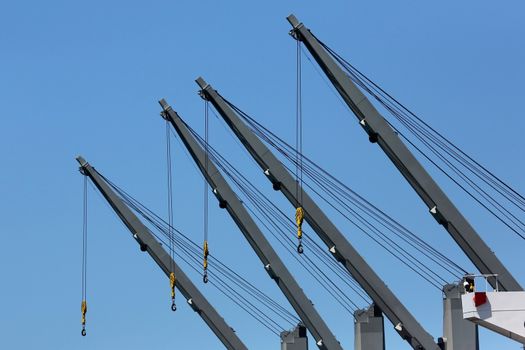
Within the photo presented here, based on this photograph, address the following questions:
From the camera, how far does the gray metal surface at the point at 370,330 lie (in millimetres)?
72250

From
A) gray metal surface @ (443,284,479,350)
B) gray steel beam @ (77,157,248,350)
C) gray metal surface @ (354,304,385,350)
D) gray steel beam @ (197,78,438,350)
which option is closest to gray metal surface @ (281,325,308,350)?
gray steel beam @ (77,157,248,350)

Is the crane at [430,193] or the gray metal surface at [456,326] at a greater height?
the crane at [430,193]

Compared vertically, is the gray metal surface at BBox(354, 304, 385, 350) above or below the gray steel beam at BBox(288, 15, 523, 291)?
below

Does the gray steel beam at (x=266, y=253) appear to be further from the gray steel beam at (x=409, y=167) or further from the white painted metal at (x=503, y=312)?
the white painted metal at (x=503, y=312)

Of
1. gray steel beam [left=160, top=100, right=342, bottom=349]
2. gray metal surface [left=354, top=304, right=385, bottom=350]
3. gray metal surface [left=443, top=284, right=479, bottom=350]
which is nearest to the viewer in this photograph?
gray metal surface [left=443, top=284, right=479, bottom=350]

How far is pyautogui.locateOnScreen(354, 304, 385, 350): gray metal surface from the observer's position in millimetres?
72250

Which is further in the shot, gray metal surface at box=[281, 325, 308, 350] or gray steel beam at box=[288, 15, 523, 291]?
gray metal surface at box=[281, 325, 308, 350]

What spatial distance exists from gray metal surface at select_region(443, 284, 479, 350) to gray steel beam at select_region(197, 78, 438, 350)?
4.65m

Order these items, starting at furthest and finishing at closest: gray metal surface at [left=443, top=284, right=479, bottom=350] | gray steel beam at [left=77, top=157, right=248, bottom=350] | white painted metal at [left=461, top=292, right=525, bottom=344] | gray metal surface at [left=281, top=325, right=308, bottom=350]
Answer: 1. gray steel beam at [left=77, top=157, right=248, bottom=350]
2. gray metal surface at [left=281, top=325, right=308, bottom=350]
3. gray metal surface at [left=443, top=284, right=479, bottom=350]
4. white painted metal at [left=461, top=292, right=525, bottom=344]

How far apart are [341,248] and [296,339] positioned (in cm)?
1197

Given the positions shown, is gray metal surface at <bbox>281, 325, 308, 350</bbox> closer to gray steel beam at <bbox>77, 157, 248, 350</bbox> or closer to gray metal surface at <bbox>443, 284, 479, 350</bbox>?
gray steel beam at <bbox>77, 157, 248, 350</bbox>

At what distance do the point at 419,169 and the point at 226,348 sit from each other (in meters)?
→ 22.2

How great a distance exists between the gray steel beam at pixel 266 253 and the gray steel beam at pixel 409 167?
1254cm

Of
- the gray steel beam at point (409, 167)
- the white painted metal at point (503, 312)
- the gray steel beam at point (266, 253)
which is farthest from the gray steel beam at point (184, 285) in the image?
the white painted metal at point (503, 312)
